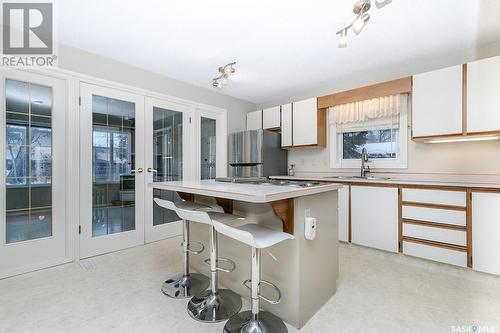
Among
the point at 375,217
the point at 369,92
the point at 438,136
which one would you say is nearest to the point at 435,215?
the point at 375,217

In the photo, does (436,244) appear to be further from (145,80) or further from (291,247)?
(145,80)

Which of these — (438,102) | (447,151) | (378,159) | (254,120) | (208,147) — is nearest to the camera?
(438,102)

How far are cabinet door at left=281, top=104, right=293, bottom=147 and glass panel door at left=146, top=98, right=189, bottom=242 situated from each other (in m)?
1.64

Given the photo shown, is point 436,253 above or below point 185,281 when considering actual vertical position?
above

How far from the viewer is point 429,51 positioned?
2.77m

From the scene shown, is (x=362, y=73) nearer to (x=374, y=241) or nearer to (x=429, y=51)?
(x=429, y=51)

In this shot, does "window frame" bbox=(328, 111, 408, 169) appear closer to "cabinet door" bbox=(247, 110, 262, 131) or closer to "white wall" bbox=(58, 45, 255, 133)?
"cabinet door" bbox=(247, 110, 262, 131)

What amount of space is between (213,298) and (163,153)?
7.80 ft

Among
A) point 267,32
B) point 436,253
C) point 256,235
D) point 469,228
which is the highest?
point 267,32

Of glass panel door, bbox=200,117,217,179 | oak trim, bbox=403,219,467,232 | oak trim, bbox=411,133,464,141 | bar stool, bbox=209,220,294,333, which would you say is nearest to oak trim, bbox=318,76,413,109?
oak trim, bbox=411,133,464,141

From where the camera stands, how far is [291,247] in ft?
5.22

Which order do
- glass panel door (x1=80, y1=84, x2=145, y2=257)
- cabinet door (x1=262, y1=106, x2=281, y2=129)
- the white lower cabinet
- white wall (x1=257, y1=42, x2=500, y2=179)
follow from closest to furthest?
white wall (x1=257, y1=42, x2=500, y2=179) < glass panel door (x1=80, y1=84, x2=145, y2=257) < the white lower cabinet < cabinet door (x1=262, y1=106, x2=281, y2=129)

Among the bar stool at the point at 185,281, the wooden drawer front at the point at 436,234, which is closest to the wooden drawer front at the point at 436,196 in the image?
the wooden drawer front at the point at 436,234

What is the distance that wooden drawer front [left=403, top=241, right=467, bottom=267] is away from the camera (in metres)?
2.30
